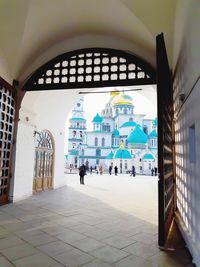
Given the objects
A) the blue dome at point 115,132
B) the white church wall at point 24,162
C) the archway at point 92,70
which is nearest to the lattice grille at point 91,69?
the archway at point 92,70

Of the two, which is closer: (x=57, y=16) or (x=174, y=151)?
(x=174, y=151)

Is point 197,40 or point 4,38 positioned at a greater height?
point 4,38

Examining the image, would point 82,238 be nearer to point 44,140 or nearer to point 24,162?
point 24,162

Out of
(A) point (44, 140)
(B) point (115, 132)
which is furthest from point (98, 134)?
(A) point (44, 140)

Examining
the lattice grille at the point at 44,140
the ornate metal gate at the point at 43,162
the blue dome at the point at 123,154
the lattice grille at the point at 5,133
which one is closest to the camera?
the lattice grille at the point at 5,133

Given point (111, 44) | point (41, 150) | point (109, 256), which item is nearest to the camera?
point (109, 256)

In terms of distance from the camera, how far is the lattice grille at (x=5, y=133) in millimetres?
6145

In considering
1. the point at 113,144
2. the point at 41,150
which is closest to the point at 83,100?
the point at 113,144

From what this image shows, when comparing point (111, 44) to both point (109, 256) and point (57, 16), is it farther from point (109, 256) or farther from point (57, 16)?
point (109, 256)

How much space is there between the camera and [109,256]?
2980 millimetres

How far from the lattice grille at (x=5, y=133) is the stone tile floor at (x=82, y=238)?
780 millimetres

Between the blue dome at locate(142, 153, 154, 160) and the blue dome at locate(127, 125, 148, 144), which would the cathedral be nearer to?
the blue dome at locate(127, 125, 148, 144)

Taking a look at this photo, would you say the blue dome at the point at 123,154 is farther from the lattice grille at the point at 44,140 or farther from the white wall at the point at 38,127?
the lattice grille at the point at 44,140

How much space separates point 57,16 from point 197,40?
4383 millimetres
